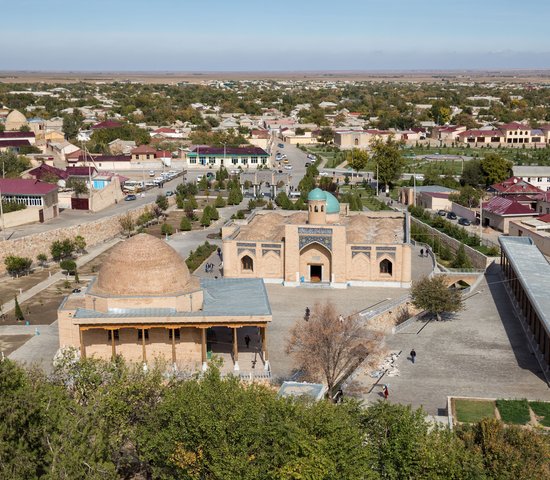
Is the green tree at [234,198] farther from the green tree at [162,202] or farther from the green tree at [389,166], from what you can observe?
the green tree at [389,166]

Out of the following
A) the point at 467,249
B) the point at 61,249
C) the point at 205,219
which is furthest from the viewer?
the point at 205,219

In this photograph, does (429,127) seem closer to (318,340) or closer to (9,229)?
(9,229)

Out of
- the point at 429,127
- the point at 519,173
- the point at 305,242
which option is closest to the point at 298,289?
the point at 305,242

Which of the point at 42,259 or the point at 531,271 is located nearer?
the point at 531,271

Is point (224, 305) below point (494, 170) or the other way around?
the other way around

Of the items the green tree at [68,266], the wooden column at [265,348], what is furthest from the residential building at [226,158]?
the wooden column at [265,348]

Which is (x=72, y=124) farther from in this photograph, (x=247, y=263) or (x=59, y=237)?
(x=247, y=263)

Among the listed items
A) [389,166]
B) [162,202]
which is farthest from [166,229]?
[389,166]
